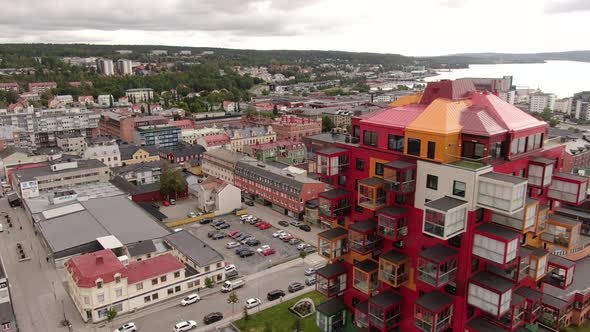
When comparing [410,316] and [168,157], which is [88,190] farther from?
[410,316]

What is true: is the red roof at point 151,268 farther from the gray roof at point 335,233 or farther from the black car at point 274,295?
the gray roof at point 335,233

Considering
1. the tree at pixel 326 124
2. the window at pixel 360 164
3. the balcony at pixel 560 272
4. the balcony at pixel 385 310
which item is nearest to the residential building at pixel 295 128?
the tree at pixel 326 124

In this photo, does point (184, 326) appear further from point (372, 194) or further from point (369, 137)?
point (369, 137)

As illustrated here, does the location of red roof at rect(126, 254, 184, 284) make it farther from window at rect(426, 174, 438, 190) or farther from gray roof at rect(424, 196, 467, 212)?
gray roof at rect(424, 196, 467, 212)

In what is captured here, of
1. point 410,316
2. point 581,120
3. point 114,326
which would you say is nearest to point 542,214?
point 410,316

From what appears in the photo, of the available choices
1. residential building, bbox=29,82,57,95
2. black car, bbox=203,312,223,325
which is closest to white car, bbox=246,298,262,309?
black car, bbox=203,312,223,325

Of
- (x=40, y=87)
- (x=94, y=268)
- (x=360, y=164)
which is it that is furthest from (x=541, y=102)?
(x=40, y=87)

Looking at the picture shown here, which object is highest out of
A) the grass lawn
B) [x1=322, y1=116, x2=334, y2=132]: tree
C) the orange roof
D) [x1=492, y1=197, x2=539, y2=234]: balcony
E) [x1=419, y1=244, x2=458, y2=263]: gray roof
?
the orange roof
